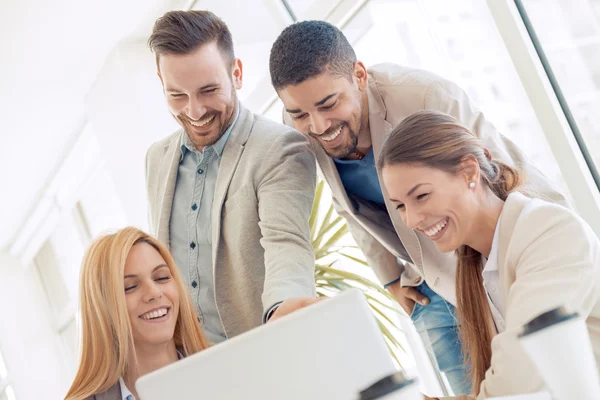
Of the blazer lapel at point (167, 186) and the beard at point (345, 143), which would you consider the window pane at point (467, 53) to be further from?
the blazer lapel at point (167, 186)

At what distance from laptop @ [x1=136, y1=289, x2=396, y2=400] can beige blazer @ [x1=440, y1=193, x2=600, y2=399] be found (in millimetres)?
364

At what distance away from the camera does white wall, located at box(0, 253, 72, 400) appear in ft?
27.6

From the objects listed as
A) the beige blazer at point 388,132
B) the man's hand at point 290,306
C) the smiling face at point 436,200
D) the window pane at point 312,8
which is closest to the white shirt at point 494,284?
the smiling face at point 436,200

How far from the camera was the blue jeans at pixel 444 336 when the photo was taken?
2500 millimetres

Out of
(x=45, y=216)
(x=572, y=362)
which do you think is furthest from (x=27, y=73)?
(x=572, y=362)

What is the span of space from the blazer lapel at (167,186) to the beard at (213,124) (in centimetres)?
12

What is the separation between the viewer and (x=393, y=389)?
720 mm

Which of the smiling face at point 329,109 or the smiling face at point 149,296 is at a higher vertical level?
the smiling face at point 329,109

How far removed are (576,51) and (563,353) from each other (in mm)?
2045

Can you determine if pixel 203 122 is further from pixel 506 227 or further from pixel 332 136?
pixel 506 227

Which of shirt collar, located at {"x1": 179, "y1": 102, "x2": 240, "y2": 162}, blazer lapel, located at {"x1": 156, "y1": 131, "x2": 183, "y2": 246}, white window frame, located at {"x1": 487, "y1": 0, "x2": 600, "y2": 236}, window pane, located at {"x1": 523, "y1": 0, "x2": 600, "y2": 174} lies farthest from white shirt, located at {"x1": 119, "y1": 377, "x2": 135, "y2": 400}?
window pane, located at {"x1": 523, "y1": 0, "x2": 600, "y2": 174}

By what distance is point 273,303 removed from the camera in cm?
181

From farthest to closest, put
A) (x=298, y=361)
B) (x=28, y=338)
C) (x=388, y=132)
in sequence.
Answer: (x=28, y=338) → (x=388, y=132) → (x=298, y=361)

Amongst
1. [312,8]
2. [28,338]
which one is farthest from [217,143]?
[28,338]
